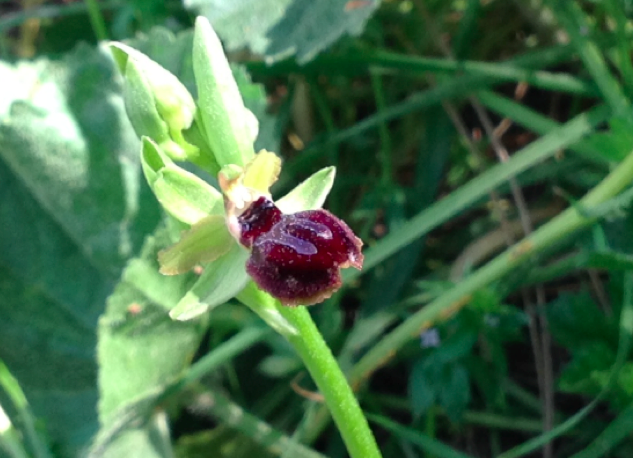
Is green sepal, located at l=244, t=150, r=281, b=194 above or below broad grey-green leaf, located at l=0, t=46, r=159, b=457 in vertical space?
above

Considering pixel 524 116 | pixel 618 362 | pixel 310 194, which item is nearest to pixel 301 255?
pixel 310 194

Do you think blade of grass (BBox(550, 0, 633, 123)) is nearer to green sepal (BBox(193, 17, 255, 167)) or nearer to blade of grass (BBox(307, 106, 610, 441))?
blade of grass (BBox(307, 106, 610, 441))

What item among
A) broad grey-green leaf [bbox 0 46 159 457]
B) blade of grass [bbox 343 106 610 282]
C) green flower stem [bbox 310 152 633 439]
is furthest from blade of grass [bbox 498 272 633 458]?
broad grey-green leaf [bbox 0 46 159 457]

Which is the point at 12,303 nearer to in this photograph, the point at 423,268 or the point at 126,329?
the point at 126,329

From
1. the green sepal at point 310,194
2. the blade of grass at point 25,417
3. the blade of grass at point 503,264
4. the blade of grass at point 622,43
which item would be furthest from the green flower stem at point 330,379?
the blade of grass at point 622,43

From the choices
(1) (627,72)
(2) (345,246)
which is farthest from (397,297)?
(2) (345,246)

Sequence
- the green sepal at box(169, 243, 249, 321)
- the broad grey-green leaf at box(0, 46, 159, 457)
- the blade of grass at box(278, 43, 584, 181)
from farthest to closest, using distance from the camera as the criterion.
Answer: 1. the blade of grass at box(278, 43, 584, 181)
2. the broad grey-green leaf at box(0, 46, 159, 457)
3. the green sepal at box(169, 243, 249, 321)

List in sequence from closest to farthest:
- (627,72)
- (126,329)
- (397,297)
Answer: (126,329) < (627,72) < (397,297)
